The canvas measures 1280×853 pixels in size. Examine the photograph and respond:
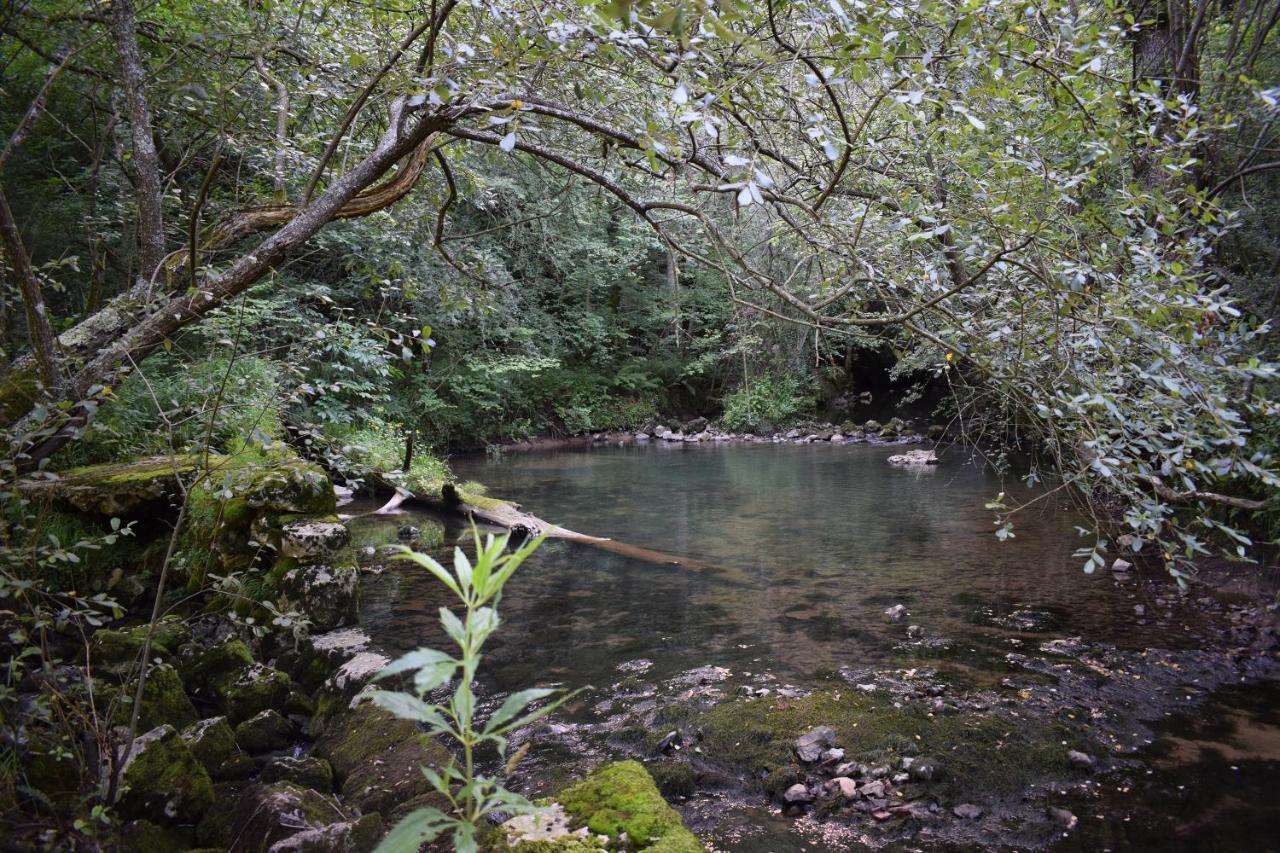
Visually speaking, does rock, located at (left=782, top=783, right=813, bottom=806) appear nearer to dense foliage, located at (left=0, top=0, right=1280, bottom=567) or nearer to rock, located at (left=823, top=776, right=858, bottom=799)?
rock, located at (left=823, top=776, right=858, bottom=799)

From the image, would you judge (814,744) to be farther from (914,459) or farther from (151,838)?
(914,459)

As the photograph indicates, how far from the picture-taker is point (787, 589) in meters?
7.47

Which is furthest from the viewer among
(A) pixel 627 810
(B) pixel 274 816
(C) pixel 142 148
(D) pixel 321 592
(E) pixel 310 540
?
(E) pixel 310 540

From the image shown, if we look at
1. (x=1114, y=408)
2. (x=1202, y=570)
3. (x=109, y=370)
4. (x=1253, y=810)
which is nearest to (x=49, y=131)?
(x=109, y=370)

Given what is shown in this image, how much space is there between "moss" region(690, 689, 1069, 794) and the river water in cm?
41

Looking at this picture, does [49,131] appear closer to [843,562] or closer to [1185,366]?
[843,562]

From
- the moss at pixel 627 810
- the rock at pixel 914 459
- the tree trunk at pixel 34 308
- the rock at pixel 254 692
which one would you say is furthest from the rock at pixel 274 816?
the rock at pixel 914 459

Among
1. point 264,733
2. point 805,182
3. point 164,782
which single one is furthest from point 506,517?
point 805,182

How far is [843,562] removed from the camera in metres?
8.48

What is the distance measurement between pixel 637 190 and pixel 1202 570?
283 inches

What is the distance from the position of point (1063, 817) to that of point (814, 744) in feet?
4.10

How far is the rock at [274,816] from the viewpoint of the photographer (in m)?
3.09

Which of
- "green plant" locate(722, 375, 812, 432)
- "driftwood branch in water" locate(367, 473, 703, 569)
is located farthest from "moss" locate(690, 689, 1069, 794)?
"green plant" locate(722, 375, 812, 432)

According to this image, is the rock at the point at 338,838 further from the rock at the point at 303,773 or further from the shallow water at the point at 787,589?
the shallow water at the point at 787,589
